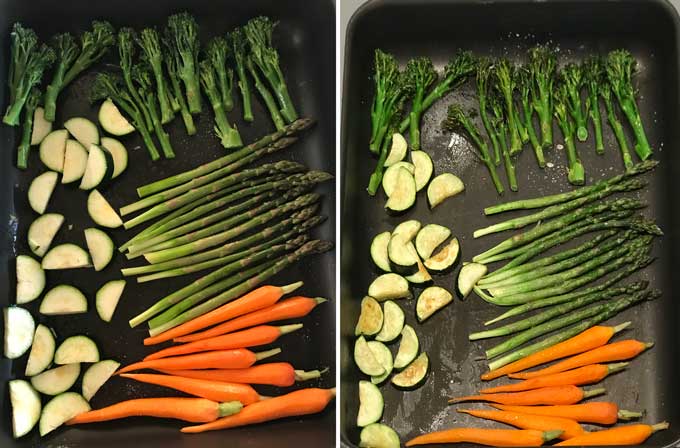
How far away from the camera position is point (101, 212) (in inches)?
157

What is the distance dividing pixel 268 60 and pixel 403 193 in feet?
3.10

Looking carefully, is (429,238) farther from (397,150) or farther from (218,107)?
(218,107)

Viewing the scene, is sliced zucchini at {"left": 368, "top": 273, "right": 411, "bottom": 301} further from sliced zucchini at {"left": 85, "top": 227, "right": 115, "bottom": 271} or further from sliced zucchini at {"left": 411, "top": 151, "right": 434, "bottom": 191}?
sliced zucchini at {"left": 85, "top": 227, "right": 115, "bottom": 271}

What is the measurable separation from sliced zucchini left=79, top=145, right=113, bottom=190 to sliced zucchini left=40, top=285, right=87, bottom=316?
1.68ft

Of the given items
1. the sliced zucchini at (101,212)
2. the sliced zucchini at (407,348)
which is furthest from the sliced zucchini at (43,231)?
the sliced zucchini at (407,348)

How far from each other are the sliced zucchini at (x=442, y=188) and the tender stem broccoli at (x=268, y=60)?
2.50 feet

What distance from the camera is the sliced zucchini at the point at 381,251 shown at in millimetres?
3893

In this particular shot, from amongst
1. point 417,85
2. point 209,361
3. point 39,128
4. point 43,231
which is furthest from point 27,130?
point 417,85

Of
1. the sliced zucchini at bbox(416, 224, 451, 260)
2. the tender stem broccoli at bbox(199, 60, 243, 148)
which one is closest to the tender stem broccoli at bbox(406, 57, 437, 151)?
the sliced zucchini at bbox(416, 224, 451, 260)

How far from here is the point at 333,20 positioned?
163 inches

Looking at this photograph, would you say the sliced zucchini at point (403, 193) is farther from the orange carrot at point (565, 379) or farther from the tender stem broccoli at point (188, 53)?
the tender stem broccoli at point (188, 53)

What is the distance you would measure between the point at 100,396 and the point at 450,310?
163 centimetres

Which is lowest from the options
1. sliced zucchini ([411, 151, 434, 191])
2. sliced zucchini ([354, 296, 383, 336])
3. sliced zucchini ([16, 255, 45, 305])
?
sliced zucchini ([354, 296, 383, 336])

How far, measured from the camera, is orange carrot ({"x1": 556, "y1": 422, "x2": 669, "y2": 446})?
3.56 m
